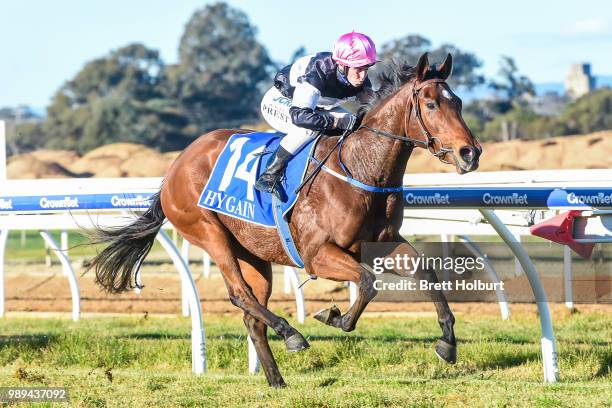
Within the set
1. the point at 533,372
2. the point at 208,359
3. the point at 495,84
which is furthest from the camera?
the point at 495,84

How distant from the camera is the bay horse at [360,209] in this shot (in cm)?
529

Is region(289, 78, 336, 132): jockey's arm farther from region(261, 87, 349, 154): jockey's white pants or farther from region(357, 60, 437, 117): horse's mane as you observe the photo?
region(357, 60, 437, 117): horse's mane

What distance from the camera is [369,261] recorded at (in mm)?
5453

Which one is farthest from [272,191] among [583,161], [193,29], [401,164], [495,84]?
[193,29]

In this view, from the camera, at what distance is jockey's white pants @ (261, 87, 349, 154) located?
5.79m

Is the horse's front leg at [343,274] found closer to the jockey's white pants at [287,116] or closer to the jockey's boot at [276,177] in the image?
the jockey's boot at [276,177]

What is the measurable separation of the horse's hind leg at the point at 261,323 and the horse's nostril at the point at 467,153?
152 centimetres

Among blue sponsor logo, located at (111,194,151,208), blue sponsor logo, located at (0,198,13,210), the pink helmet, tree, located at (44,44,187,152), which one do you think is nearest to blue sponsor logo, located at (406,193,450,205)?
Result: the pink helmet

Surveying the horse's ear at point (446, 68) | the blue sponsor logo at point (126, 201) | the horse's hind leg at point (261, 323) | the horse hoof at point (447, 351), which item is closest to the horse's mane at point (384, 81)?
the horse's ear at point (446, 68)

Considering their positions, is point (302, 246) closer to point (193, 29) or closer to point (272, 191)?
point (272, 191)

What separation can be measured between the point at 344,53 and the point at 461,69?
150 feet

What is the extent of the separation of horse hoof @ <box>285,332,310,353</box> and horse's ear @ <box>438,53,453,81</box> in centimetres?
148

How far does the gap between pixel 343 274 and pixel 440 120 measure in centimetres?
88

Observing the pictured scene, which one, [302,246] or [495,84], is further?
[495,84]
